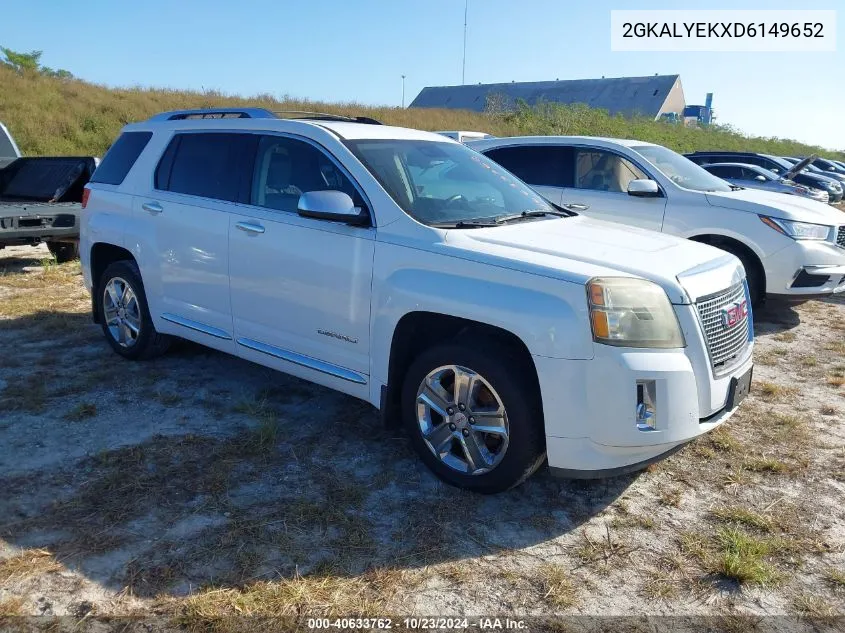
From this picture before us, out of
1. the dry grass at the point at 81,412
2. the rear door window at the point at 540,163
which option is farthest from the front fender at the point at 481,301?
the rear door window at the point at 540,163

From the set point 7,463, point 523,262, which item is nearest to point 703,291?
point 523,262

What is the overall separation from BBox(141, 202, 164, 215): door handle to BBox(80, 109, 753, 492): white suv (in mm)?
13

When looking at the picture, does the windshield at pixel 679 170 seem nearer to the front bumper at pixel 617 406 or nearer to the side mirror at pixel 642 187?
the side mirror at pixel 642 187

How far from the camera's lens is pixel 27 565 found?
9.40ft

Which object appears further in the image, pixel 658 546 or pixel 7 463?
pixel 7 463

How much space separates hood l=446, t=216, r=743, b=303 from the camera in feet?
10.6

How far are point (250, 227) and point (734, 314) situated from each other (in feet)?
9.15

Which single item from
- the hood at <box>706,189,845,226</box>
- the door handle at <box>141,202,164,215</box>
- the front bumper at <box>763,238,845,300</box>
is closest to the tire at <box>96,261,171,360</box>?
the door handle at <box>141,202,164,215</box>

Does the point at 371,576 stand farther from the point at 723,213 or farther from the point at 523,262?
the point at 723,213

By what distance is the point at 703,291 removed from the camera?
3.36m

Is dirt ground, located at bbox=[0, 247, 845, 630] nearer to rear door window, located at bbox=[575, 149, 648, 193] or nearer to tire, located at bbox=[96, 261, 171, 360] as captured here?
tire, located at bbox=[96, 261, 171, 360]

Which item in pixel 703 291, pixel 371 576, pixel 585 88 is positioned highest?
pixel 585 88

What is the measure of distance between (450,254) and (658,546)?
1656 mm

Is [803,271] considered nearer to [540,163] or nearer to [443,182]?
[540,163]
